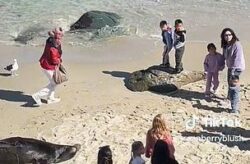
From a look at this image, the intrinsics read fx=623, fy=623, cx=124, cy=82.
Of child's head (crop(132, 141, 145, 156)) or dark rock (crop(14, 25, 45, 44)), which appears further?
dark rock (crop(14, 25, 45, 44))

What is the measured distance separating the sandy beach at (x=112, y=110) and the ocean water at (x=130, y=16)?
8.51 ft

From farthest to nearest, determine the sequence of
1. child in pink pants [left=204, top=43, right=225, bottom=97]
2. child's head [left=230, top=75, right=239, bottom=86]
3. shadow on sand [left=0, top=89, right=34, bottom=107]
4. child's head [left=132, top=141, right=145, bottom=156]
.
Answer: shadow on sand [left=0, top=89, right=34, bottom=107] → child in pink pants [left=204, top=43, right=225, bottom=97] → child's head [left=230, top=75, right=239, bottom=86] → child's head [left=132, top=141, right=145, bottom=156]

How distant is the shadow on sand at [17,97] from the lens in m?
13.8

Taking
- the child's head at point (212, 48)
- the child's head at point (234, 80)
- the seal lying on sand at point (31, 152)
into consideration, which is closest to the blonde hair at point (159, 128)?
the seal lying on sand at point (31, 152)

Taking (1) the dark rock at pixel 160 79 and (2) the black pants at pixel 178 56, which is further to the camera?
(2) the black pants at pixel 178 56

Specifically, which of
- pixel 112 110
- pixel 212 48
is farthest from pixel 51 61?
pixel 212 48

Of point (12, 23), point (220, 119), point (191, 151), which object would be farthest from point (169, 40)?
point (12, 23)

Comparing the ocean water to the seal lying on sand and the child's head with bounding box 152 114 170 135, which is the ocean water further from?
the child's head with bounding box 152 114 170 135

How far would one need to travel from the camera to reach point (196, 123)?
1249 cm

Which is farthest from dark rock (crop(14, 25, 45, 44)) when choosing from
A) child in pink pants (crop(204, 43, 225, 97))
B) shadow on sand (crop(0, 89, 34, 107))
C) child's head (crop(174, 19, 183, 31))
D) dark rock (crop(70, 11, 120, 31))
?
child in pink pants (crop(204, 43, 225, 97))

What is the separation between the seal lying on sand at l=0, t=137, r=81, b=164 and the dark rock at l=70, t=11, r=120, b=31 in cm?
999

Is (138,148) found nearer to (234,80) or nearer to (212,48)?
(234,80)

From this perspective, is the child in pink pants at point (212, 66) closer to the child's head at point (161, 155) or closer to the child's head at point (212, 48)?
the child's head at point (212, 48)

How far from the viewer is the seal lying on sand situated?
10.7 m
